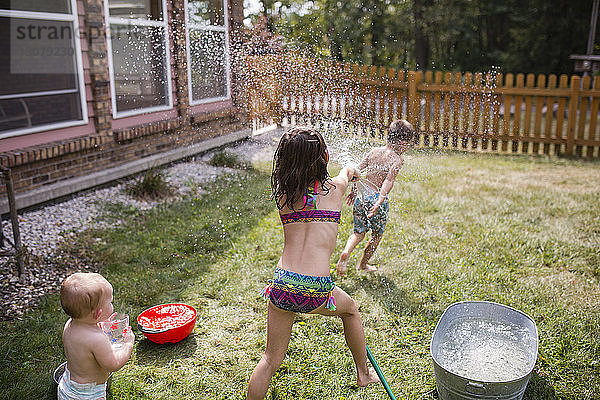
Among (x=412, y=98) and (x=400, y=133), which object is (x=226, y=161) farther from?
(x=400, y=133)

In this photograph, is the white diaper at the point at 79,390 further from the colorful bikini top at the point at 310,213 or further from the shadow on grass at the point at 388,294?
the shadow on grass at the point at 388,294

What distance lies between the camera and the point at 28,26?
7.30m

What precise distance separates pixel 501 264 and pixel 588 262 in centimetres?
73

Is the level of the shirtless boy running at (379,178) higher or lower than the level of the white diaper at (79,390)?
higher

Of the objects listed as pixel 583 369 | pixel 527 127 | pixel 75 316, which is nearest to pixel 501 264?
pixel 583 369

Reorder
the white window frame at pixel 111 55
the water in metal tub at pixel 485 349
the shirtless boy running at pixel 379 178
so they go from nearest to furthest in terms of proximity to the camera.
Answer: the water in metal tub at pixel 485 349
the shirtless boy running at pixel 379 178
the white window frame at pixel 111 55

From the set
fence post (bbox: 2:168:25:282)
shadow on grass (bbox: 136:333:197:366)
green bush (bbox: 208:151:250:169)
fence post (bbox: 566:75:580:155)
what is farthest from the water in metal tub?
fence post (bbox: 566:75:580:155)

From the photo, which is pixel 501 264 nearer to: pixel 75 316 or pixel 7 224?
pixel 75 316

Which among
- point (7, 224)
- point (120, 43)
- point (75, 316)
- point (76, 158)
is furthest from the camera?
point (120, 43)

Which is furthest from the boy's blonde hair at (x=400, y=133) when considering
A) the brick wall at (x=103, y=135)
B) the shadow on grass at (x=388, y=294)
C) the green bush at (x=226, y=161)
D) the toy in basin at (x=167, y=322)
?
the brick wall at (x=103, y=135)

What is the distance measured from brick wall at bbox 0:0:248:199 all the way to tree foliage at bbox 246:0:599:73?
6851 mm

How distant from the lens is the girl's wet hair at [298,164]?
7.82 ft

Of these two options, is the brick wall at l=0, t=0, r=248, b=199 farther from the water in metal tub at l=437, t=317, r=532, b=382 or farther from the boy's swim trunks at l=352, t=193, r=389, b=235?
the water in metal tub at l=437, t=317, r=532, b=382

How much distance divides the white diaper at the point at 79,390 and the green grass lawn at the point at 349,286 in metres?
0.61
